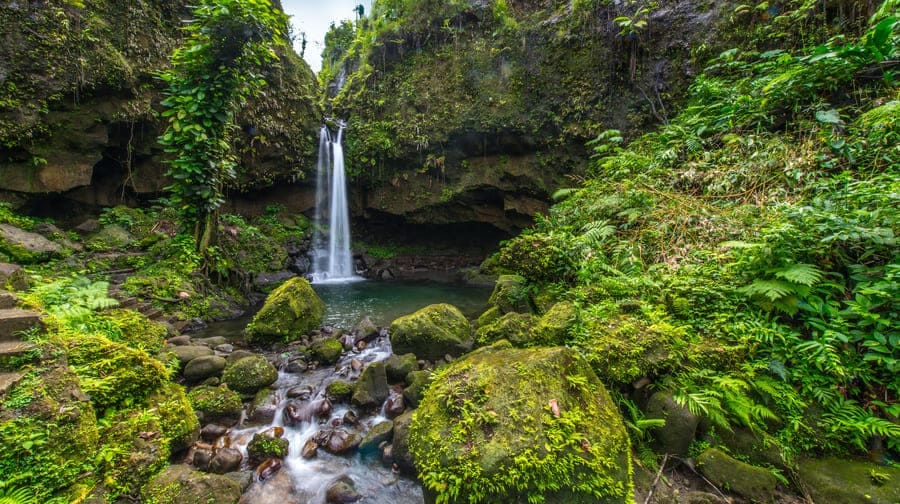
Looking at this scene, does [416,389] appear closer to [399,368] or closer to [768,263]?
[399,368]

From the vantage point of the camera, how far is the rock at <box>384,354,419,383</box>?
422 centimetres

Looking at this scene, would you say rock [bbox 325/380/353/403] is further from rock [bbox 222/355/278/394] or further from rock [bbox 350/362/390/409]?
rock [bbox 222/355/278/394]

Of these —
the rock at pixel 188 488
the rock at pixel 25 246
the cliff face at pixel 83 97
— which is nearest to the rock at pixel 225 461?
the rock at pixel 188 488

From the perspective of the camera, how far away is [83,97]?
743cm

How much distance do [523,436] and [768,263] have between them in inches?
103

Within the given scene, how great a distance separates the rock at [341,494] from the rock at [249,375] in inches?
70.4

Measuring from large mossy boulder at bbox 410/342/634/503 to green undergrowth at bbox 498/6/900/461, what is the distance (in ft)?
1.83

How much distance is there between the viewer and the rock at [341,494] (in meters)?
2.71

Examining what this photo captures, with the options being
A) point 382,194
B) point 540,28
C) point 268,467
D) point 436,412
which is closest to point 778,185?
point 436,412

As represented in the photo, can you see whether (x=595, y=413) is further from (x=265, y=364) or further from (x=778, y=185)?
(x=778, y=185)

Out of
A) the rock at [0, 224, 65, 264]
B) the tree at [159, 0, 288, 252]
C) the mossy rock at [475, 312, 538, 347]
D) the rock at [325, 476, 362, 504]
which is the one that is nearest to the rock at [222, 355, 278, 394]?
the rock at [325, 476, 362, 504]

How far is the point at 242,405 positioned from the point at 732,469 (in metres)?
4.52

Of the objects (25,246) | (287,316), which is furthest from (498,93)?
(25,246)

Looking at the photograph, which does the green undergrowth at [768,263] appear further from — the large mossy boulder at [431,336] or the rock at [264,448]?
the rock at [264,448]
